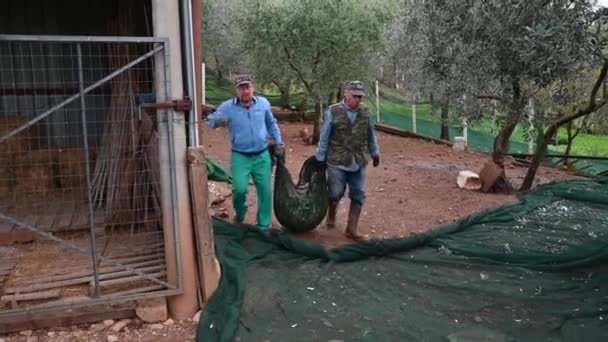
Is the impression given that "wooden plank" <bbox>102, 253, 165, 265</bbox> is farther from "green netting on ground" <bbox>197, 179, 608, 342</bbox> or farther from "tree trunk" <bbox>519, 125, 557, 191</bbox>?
"tree trunk" <bbox>519, 125, 557, 191</bbox>

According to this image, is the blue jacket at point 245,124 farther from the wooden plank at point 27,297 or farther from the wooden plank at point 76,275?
the wooden plank at point 27,297

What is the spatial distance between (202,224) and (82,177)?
3303 millimetres

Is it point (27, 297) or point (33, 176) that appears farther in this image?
point (33, 176)

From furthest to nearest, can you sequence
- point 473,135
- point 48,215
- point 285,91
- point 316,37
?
1. point 285,91
2. point 473,135
3. point 316,37
4. point 48,215

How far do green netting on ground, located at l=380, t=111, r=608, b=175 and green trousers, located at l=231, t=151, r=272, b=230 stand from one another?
803 cm

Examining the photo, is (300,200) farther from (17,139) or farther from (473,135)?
(473,135)

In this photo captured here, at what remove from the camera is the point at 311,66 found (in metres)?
13.1

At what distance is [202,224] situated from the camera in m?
4.45

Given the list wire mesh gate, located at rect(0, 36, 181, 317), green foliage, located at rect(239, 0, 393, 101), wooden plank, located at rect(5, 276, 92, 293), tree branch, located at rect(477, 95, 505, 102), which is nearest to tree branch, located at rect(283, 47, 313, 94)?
green foliage, located at rect(239, 0, 393, 101)

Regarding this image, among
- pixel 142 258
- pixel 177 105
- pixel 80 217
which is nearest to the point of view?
pixel 177 105

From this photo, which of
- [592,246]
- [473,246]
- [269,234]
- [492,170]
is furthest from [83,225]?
[492,170]

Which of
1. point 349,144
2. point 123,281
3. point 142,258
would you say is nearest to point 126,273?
point 123,281

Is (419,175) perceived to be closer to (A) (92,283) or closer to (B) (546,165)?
(B) (546,165)

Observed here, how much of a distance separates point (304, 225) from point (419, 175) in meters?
4.98
